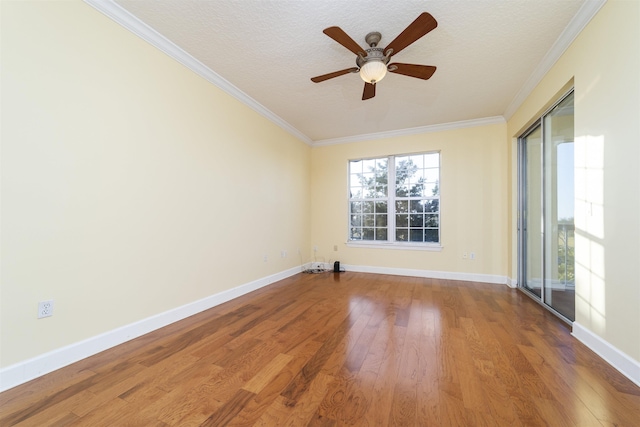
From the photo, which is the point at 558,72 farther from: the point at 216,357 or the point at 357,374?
the point at 216,357

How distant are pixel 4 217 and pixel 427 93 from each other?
4097mm

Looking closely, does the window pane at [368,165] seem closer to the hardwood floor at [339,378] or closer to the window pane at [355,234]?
the window pane at [355,234]

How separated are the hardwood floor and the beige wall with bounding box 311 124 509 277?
5.09 feet

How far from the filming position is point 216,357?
185cm

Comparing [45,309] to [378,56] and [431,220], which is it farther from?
[431,220]

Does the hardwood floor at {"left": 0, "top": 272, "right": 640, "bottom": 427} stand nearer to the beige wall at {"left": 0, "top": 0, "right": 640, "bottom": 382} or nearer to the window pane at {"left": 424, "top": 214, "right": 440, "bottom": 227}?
the beige wall at {"left": 0, "top": 0, "right": 640, "bottom": 382}

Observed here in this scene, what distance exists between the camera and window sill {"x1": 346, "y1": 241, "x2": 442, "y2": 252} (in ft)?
14.5

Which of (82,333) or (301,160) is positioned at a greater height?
(301,160)

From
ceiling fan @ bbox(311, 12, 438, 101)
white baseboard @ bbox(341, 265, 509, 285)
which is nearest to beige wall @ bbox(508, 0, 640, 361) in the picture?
ceiling fan @ bbox(311, 12, 438, 101)

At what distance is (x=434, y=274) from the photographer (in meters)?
4.38

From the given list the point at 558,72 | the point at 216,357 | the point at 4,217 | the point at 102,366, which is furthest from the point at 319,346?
the point at 558,72

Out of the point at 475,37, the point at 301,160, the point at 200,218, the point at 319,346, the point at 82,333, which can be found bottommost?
the point at 319,346

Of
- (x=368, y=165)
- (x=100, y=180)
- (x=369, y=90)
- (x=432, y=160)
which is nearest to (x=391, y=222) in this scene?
(x=368, y=165)

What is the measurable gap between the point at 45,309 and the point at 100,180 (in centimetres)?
95
